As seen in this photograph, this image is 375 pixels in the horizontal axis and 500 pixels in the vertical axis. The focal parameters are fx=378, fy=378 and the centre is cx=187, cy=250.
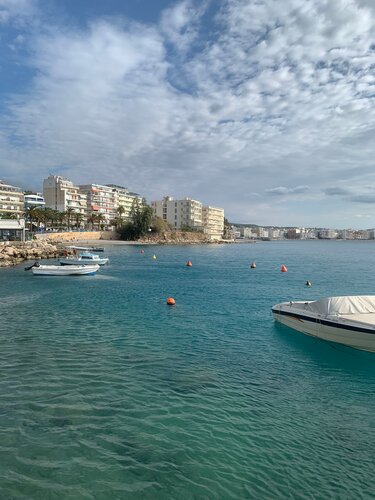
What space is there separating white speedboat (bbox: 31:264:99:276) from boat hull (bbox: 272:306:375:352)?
3391cm

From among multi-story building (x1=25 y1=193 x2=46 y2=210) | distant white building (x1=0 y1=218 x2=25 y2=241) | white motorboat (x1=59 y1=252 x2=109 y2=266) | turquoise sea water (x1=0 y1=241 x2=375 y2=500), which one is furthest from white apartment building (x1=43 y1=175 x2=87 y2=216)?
turquoise sea water (x1=0 y1=241 x2=375 y2=500)

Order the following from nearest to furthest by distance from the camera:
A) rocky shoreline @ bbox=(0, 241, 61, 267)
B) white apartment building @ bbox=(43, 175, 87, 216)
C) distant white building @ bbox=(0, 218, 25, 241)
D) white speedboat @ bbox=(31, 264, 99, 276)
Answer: white speedboat @ bbox=(31, 264, 99, 276)
rocky shoreline @ bbox=(0, 241, 61, 267)
distant white building @ bbox=(0, 218, 25, 241)
white apartment building @ bbox=(43, 175, 87, 216)

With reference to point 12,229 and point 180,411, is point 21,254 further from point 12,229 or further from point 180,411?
point 180,411

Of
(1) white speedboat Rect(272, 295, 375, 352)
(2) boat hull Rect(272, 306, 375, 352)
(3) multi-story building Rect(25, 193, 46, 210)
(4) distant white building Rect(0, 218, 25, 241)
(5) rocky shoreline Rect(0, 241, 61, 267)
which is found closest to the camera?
(2) boat hull Rect(272, 306, 375, 352)

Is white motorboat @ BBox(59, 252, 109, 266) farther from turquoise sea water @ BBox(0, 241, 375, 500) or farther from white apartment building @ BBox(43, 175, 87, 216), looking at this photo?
white apartment building @ BBox(43, 175, 87, 216)

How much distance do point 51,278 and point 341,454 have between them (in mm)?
43152

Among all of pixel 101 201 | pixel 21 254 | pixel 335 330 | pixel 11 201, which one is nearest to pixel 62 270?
pixel 21 254

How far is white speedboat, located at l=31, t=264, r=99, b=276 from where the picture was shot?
158ft

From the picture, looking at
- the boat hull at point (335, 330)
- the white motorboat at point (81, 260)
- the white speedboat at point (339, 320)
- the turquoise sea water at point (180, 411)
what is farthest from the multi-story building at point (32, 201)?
the white speedboat at point (339, 320)

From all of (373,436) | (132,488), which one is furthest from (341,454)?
(132,488)

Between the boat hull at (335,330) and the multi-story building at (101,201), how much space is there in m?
162

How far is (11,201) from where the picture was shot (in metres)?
132

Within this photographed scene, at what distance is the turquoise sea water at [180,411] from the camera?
8672 millimetres

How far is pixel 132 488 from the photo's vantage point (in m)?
Result: 8.38
